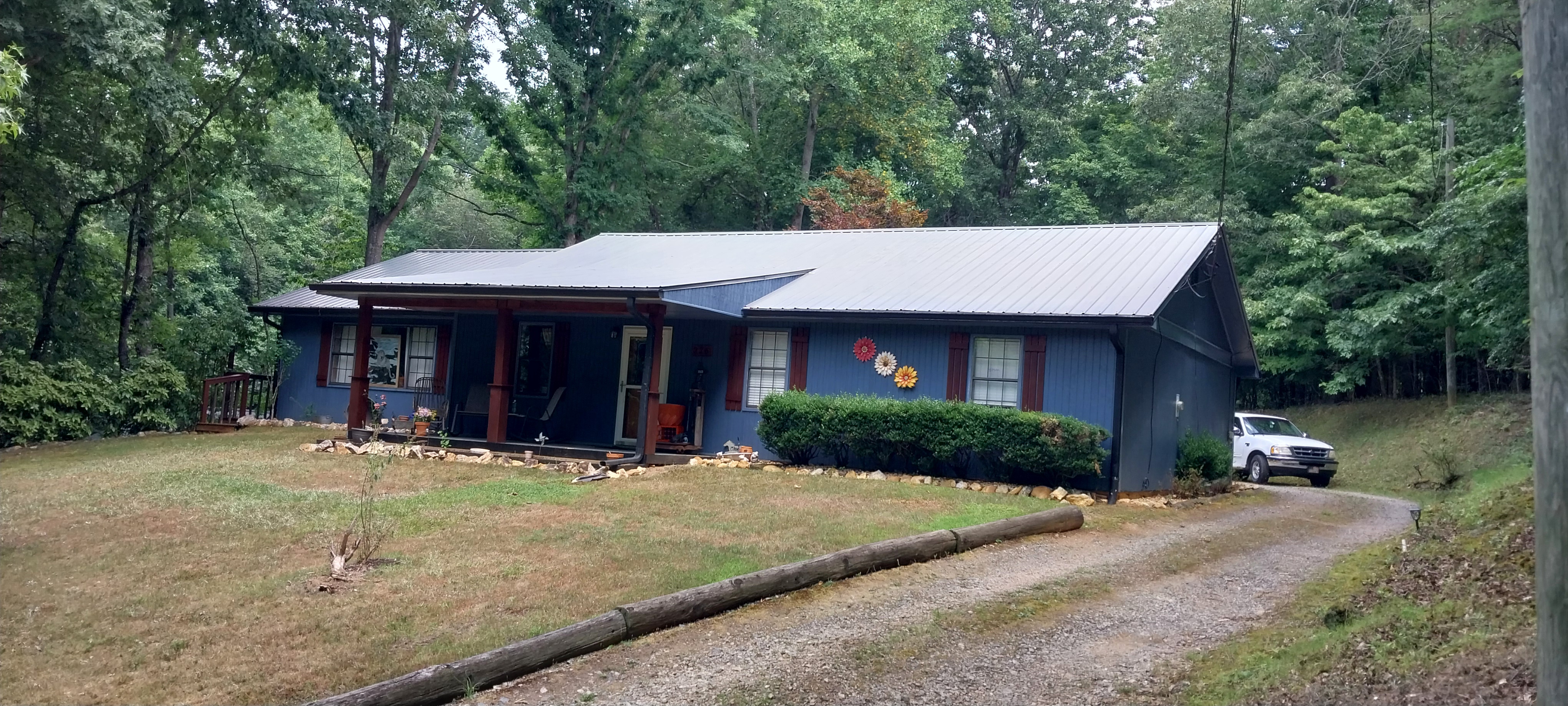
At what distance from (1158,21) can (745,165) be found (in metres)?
13.6

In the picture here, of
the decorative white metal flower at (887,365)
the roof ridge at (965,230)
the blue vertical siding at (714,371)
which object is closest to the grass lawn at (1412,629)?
the blue vertical siding at (714,371)

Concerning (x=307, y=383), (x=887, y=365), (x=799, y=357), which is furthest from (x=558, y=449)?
(x=307, y=383)

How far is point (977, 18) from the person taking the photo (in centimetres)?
3931

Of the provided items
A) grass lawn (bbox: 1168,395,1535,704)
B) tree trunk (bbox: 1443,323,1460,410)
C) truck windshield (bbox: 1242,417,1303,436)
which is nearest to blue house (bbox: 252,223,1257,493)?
truck windshield (bbox: 1242,417,1303,436)

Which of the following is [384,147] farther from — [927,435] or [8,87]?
[8,87]

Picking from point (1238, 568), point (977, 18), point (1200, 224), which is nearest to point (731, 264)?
point (1200, 224)

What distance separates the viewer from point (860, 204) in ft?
102

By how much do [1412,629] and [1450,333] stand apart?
A: 68.7 feet

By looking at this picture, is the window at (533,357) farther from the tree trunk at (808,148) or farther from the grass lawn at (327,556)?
the tree trunk at (808,148)

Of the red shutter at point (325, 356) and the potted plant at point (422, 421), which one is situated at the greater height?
the red shutter at point (325, 356)

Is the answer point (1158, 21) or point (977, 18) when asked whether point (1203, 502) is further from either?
point (977, 18)

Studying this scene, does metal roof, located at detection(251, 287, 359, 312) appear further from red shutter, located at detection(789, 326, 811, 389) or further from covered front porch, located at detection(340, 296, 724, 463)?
red shutter, located at detection(789, 326, 811, 389)

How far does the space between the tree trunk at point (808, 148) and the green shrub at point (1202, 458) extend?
59.3 feet

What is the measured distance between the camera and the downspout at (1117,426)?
1370 centimetres
